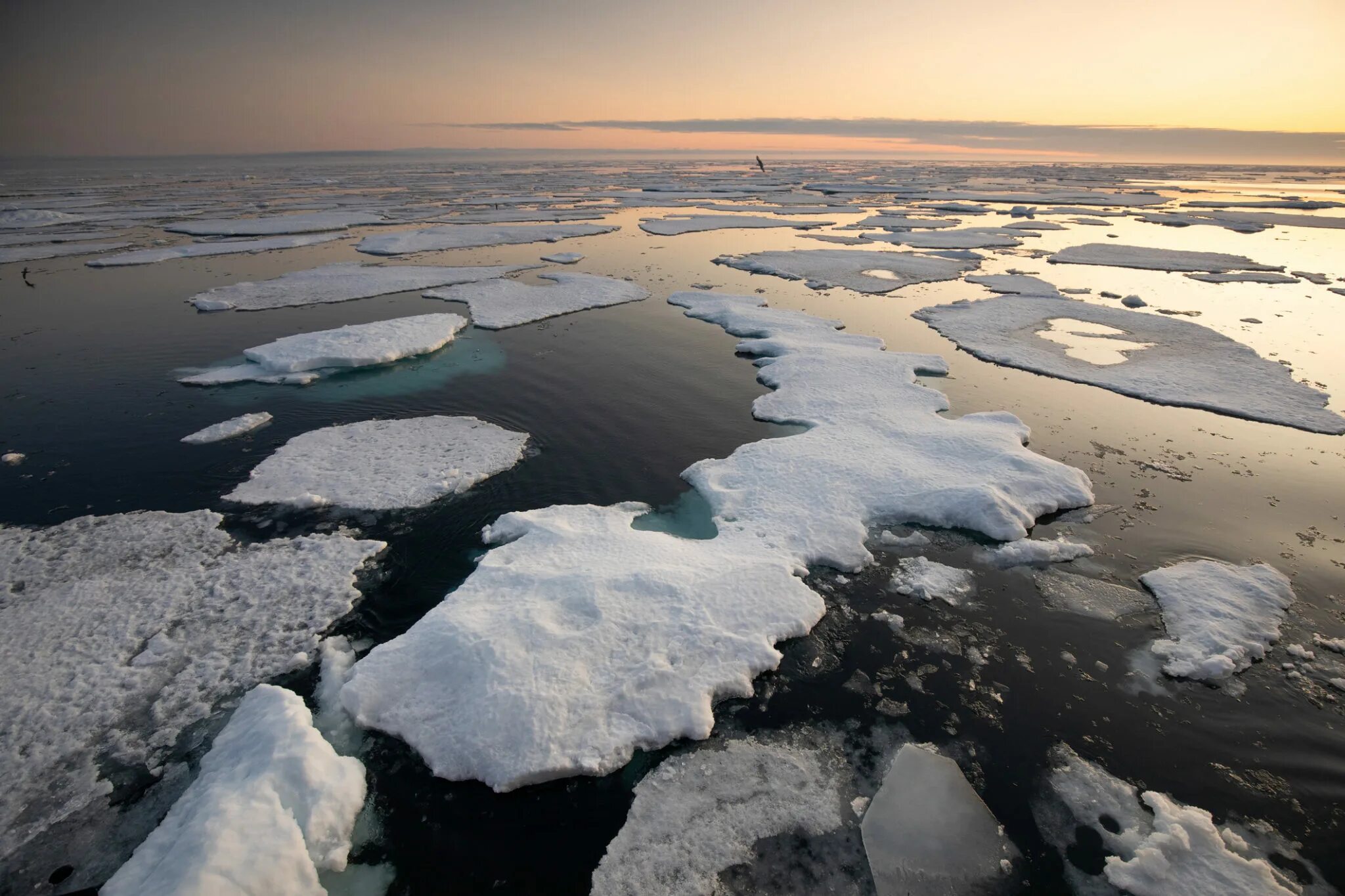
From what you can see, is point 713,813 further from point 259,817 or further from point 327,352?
point 327,352

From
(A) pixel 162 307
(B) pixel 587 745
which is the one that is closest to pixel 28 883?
(B) pixel 587 745

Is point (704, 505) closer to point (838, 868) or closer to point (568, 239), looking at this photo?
point (838, 868)

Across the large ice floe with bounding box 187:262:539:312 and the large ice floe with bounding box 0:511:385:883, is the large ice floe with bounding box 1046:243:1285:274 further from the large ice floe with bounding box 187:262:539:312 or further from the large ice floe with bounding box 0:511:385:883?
the large ice floe with bounding box 0:511:385:883

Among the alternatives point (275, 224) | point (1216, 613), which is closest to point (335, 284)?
point (275, 224)

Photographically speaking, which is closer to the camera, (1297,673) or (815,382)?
(1297,673)

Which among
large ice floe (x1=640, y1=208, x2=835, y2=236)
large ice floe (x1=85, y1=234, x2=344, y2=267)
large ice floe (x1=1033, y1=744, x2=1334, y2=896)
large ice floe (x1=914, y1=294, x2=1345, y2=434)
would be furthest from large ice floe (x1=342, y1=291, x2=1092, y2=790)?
large ice floe (x1=85, y1=234, x2=344, y2=267)
